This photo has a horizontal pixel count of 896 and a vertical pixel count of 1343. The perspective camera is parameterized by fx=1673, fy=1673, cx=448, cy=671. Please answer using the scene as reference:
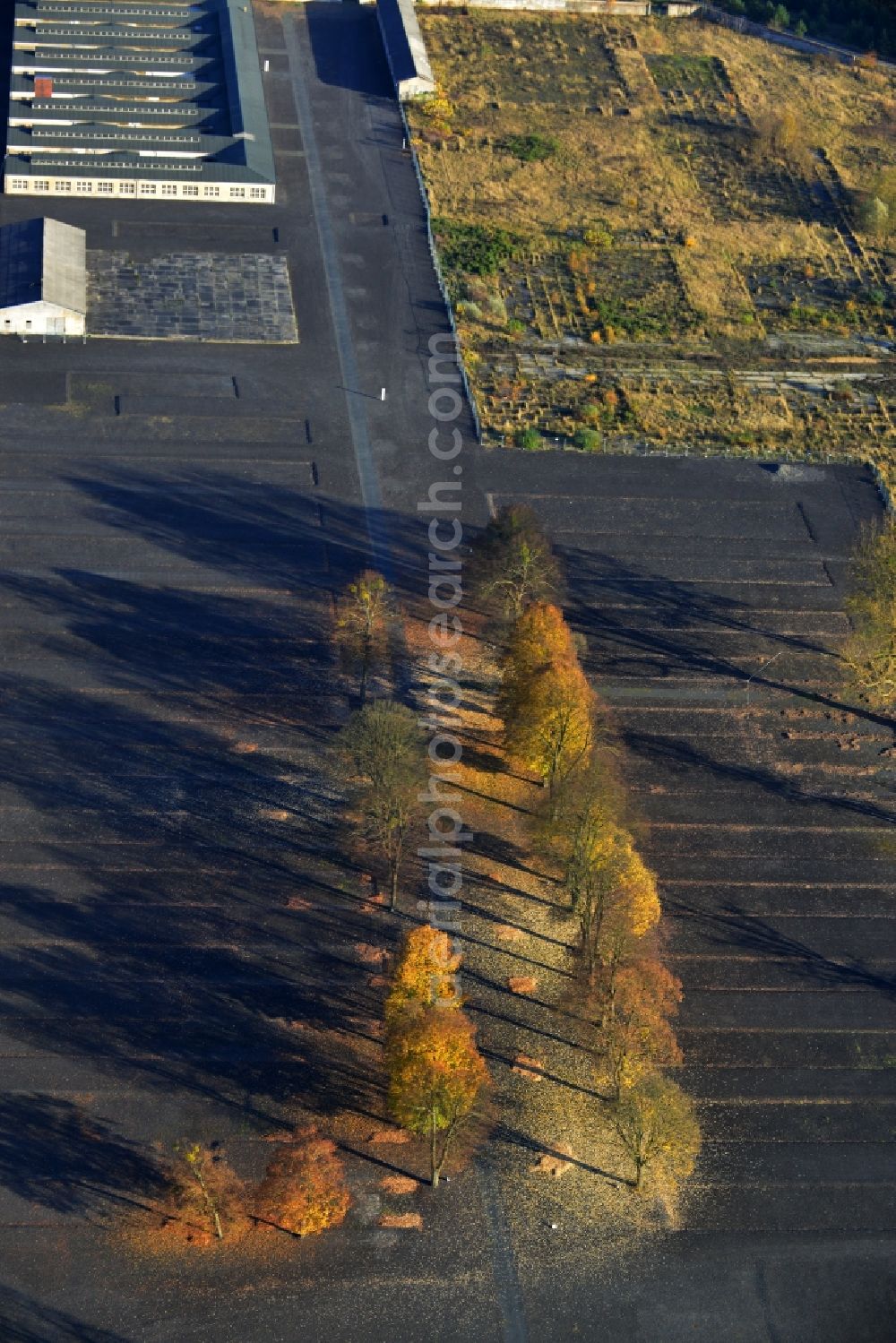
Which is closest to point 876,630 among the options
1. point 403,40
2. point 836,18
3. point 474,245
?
point 474,245

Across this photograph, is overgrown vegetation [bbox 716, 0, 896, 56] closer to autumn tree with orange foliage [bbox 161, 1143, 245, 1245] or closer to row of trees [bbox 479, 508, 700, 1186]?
row of trees [bbox 479, 508, 700, 1186]

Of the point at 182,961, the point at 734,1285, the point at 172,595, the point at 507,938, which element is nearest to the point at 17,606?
the point at 172,595

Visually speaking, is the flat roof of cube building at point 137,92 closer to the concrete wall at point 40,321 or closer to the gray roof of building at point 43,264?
the gray roof of building at point 43,264

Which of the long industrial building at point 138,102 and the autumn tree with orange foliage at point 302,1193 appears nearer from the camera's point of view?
the autumn tree with orange foliage at point 302,1193

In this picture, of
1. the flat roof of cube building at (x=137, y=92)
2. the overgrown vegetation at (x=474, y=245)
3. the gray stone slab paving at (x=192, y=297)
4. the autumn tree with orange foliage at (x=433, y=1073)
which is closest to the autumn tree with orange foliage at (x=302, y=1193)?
the autumn tree with orange foliage at (x=433, y=1073)

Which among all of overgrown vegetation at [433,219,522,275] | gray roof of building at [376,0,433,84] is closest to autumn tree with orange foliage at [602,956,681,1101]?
overgrown vegetation at [433,219,522,275]

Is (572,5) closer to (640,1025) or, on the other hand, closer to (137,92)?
(137,92)
